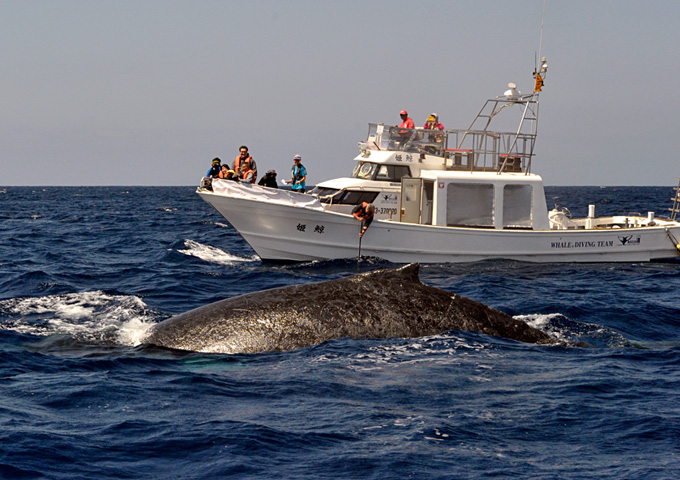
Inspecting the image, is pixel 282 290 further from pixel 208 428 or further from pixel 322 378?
pixel 208 428

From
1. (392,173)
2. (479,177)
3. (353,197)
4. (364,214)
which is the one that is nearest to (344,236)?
(364,214)

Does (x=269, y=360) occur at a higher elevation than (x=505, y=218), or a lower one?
lower

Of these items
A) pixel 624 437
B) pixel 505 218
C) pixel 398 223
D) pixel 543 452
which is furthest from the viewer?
pixel 505 218

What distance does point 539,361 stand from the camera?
30.9ft

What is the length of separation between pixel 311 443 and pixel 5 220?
4224 centimetres

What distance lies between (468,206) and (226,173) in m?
7.45

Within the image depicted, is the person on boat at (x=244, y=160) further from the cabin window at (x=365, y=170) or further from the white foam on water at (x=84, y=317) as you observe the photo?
the white foam on water at (x=84, y=317)

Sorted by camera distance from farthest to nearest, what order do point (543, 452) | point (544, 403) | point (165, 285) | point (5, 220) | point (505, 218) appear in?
point (5, 220)
point (505, 218)
point (165, 285)
point (544, 403)
point (543, 452)

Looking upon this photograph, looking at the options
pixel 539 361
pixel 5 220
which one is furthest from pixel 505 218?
pixel 5 220

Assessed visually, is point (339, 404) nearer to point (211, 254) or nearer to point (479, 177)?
point (479, 177)

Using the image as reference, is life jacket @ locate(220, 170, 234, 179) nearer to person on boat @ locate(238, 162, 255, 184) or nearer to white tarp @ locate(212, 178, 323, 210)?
person on boat @ locate(238, 162, 255, 184)

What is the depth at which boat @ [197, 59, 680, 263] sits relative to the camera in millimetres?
21953

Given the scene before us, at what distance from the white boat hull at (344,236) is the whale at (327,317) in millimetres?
12300

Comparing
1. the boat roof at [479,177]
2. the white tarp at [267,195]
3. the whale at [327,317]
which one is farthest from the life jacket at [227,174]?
the whale at [327,317]
